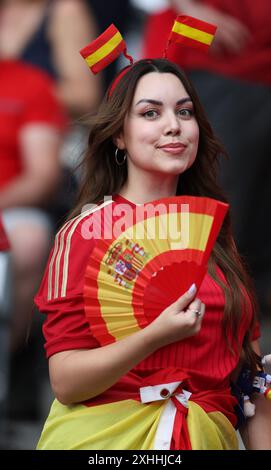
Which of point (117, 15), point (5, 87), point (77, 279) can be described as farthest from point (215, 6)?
point (77, 279)

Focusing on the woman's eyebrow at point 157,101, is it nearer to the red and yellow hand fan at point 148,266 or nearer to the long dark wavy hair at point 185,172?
the long dark wavy hair at point 185,172

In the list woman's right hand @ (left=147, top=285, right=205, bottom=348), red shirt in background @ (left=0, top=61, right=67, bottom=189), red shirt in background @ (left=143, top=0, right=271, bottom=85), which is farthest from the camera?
red shirt in background @ (left=143, top=0, right=271, bottom=85)

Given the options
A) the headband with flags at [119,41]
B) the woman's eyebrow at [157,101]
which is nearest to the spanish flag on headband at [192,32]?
the headband with flags at [119,41]

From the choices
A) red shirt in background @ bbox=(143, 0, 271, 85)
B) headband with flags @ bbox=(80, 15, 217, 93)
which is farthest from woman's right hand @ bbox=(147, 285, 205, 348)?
red shirt in background @ bbox=(143, 0, 271, 85)

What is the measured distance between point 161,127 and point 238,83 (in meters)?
2.37

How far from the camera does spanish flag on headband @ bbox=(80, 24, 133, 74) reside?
3.52 meters

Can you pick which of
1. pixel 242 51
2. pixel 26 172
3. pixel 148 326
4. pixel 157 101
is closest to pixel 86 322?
pixel 148 326

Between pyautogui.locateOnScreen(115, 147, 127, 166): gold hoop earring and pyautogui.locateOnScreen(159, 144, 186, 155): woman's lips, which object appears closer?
pyautogui.locateOnScreen(159, 144, 186, 155): woman's lips

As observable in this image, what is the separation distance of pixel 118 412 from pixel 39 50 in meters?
2.87

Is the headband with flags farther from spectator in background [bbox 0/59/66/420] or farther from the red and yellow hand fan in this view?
spectator in background [bbox 0/59/66/420]

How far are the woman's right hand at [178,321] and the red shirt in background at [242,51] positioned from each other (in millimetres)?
2636

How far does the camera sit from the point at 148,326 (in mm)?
3094

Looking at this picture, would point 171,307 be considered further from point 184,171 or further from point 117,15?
point 117,15
